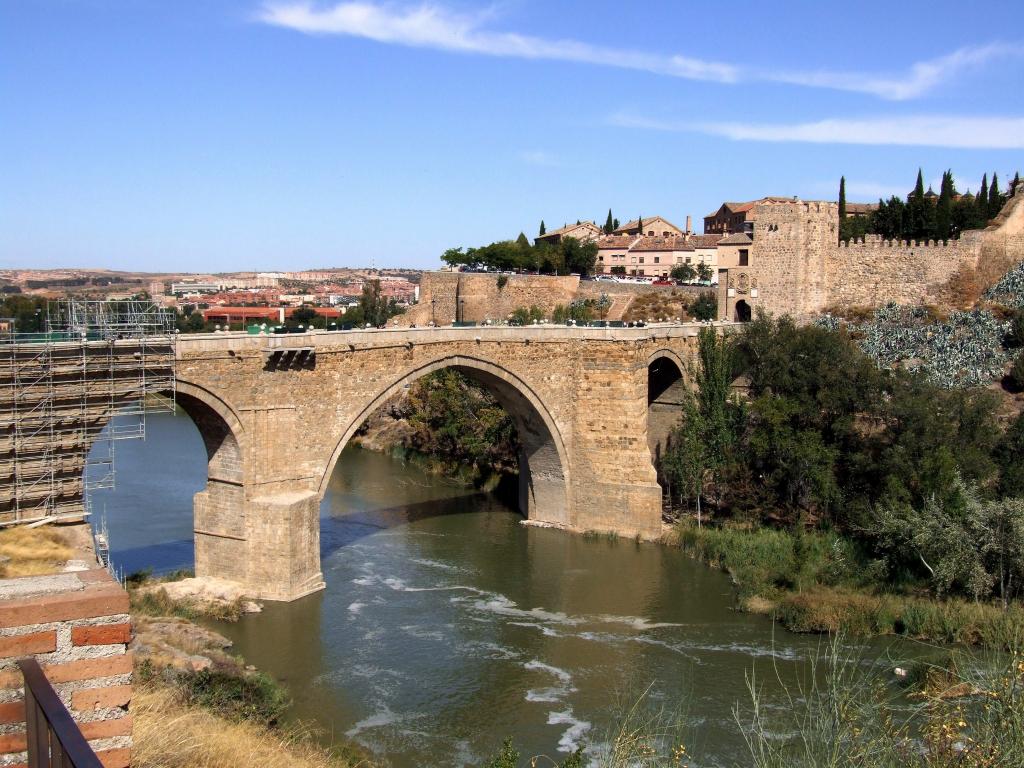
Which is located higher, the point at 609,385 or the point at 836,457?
the point at 609,385

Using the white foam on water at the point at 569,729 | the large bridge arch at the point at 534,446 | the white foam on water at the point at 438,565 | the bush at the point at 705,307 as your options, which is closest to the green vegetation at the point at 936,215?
the bush at the point at 705,307

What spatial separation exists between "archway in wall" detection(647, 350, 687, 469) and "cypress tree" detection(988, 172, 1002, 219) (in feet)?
51.2

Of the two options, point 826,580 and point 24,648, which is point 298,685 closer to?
point 826,580

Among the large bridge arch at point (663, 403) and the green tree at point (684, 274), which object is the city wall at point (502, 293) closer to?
the green tree at point (684, 274)

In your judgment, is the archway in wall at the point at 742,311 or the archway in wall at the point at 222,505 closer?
the archway in wall at the point at 222,505

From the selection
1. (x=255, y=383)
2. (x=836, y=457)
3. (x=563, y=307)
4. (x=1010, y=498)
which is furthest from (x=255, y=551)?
(x=563, y=307)

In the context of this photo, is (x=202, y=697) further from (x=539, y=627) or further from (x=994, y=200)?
(x=994, y=200)

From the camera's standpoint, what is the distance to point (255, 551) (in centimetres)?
1463

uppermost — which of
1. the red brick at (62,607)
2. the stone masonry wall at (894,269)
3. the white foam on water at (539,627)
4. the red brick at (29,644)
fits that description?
the stone masonry wall at (894,269)

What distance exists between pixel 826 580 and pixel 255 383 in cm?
968

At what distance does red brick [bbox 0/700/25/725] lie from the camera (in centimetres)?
264

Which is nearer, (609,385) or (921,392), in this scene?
(921,392)

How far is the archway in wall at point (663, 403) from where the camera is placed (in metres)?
24.4

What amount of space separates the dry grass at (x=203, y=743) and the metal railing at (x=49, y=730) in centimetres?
219
